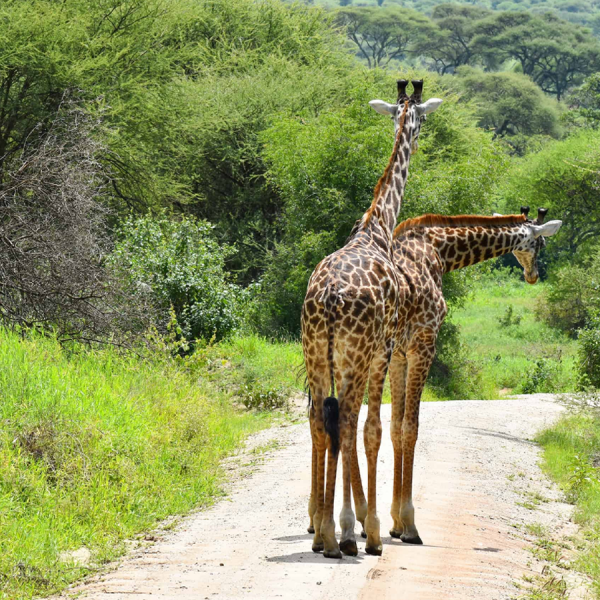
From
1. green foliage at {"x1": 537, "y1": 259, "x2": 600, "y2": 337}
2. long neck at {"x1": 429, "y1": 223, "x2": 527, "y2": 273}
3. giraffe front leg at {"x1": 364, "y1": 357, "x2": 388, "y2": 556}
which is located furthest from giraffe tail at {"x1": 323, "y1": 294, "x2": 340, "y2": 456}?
green foliage at {"x1": 537, "y1": 259, "x2": 600, "y2": 337}

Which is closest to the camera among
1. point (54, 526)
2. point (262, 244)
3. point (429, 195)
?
point (54, 526)

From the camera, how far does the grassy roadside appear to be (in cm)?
789

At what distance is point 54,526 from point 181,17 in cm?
2231

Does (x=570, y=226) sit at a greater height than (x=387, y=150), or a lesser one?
lesser

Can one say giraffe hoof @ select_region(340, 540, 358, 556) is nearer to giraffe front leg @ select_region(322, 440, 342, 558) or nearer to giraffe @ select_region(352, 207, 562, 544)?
giraffe front leg @ select_region(322, 440, 342, 558)

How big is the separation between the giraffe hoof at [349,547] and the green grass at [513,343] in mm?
12495

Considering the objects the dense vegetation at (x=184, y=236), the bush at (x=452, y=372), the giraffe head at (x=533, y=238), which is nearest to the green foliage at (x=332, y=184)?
the dense vegetation at (x=184, y=236)

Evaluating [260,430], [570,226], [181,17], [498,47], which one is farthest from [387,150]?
[498,47]

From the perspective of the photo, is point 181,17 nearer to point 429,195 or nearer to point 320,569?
point 429,195

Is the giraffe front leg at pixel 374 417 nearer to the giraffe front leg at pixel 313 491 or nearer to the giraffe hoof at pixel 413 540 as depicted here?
the giraffe front leg at pixel 313 491

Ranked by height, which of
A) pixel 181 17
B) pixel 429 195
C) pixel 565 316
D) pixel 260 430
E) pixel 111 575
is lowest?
pixel 565 316

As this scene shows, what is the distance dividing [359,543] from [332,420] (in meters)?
1.21

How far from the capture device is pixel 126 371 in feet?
39.1

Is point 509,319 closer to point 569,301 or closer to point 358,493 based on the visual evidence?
point 569,301
